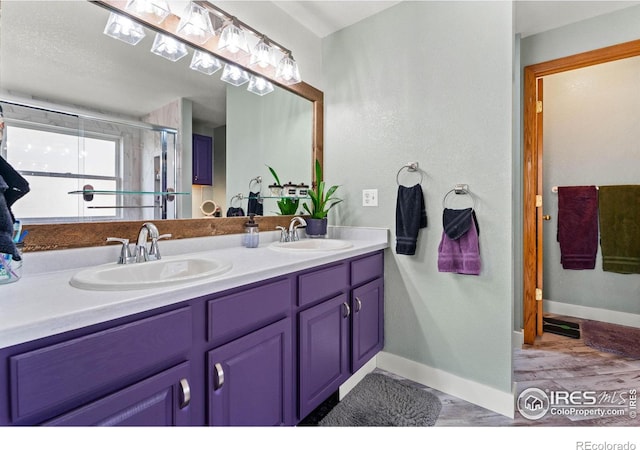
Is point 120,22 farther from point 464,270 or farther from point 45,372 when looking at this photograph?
point 464,270

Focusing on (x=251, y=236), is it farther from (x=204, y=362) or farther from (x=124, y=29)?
(x=124, y=29)

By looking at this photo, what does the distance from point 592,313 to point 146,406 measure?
3655 mm

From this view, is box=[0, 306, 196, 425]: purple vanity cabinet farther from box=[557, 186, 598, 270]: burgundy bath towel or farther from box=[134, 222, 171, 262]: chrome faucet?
box=[557, 186, 598, 270]: burgundy bath towel

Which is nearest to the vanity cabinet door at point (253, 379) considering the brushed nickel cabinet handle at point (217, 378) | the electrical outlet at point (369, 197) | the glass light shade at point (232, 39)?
the brushed nickel cabinet handle at point (217, 378)

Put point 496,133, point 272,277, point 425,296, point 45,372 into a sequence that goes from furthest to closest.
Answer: point 425,296, point 496,133, point 272,277, point 45,372

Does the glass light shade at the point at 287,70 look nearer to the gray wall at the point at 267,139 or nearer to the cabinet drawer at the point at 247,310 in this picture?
the gray wall at the point at 267,139

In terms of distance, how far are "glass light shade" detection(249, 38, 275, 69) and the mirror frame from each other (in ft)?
0.17

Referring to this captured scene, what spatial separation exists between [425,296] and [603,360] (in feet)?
4.70

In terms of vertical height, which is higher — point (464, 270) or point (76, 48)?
point (76, 48)

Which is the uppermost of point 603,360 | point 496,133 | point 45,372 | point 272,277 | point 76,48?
point 76,48

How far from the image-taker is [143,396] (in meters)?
0.79

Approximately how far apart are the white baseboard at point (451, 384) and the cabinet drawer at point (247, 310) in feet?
3.52

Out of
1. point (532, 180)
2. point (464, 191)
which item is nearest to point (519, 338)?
point (532, 180)
